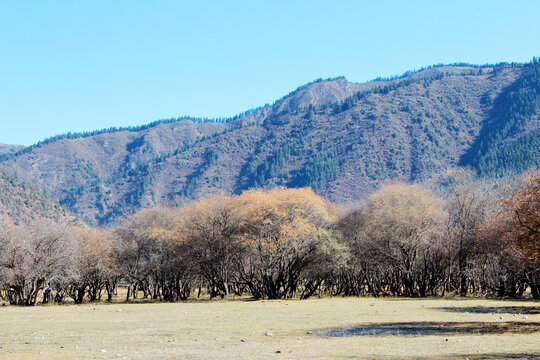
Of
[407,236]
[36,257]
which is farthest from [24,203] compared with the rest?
[407,236]

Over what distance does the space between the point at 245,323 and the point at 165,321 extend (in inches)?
252

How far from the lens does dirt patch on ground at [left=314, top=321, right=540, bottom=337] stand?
82.5 ft

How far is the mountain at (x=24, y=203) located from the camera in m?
166

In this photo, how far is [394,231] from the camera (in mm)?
64562

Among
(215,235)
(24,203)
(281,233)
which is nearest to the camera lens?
(281,233)

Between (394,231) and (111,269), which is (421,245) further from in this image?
(111,269)

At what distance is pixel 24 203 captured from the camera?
179000mm

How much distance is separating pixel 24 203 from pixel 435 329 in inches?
6944

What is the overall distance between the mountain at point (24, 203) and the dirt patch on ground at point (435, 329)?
150 m

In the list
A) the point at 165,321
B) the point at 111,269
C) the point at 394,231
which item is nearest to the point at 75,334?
the point at 165,321

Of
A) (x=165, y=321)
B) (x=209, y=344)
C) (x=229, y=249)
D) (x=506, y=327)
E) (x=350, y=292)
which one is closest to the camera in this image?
(x=209, y=344)

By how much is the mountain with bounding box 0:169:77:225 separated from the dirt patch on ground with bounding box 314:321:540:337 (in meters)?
150

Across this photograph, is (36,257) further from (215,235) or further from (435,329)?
(435,329)

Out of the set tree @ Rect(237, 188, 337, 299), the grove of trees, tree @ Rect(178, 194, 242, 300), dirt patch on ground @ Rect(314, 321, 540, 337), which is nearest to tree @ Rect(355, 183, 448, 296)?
the grove of trees
